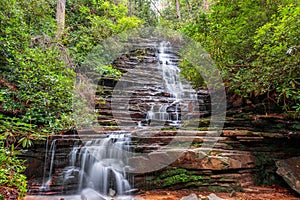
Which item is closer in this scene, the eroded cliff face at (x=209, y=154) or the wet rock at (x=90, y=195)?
the wet rock at (x=90, y=195)

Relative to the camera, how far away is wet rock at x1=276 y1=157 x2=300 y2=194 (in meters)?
3.70

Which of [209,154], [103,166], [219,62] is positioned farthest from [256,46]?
[103,166]

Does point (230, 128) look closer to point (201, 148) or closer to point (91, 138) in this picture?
point (201, 148)

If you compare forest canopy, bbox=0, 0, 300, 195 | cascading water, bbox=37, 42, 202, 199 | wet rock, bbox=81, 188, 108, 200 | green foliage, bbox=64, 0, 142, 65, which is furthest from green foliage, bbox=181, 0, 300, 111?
green foliage, bbox=64, 0, 142, 65

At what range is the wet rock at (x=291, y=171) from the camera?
12.1 feet

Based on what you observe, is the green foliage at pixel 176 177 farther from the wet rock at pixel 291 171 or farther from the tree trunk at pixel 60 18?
the tree trunk at pixel 60 18

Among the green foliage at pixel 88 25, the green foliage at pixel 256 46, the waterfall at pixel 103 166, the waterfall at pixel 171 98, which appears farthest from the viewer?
the green foliage at pixel 88 25

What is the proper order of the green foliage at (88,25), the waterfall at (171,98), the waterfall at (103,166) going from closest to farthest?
1. the waterfall at (103,166)
2. the waterfall at (171,98)
3. the green foliage at (88,25)

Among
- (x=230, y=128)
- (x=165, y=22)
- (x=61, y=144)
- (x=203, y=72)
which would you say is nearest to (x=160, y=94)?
(x=203, y=72)

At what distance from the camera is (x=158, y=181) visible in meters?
4.30

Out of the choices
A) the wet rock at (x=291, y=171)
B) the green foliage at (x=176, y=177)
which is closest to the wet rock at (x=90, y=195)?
the green foliage at (x=176, y=177)

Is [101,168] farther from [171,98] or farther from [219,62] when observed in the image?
[171,98]

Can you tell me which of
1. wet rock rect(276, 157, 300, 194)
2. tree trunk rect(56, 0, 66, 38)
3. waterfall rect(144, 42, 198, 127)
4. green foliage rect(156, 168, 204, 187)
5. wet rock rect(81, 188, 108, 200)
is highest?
tree trunk rect(56, 0, 66, 38)

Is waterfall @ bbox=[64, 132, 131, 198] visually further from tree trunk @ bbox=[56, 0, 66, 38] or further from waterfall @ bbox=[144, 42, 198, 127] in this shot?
tree trunk @ bbox=[56, 0, 66, 38]
